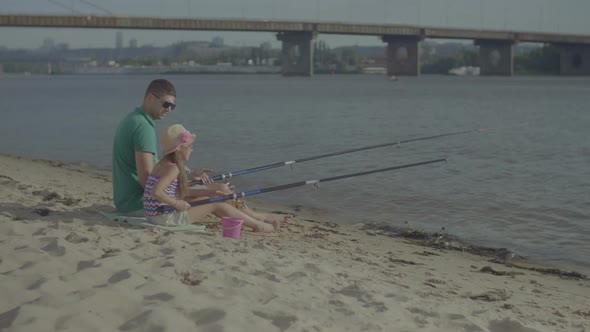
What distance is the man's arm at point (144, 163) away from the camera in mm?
6148

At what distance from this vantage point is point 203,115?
31969 mm

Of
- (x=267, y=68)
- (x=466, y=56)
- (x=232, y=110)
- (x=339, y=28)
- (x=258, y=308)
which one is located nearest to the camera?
(x=258, y=308)

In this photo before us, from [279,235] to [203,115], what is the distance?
84.3 feet

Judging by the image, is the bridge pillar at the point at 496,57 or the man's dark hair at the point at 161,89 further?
the bridge pillar at the point at 496,57

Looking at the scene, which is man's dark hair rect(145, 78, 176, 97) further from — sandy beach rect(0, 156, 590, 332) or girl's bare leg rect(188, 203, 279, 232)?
sandy beach rect(0, 156, 590, 332)

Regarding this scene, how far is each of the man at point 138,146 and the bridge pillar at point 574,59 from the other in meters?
105

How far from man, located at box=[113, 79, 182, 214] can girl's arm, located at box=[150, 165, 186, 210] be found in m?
0.26

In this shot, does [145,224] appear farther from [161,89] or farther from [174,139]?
[161,89]

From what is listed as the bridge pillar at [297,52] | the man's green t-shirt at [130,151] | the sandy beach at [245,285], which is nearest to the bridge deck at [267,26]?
the bridge pillar at [297,52]

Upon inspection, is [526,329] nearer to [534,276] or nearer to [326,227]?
[534,276]

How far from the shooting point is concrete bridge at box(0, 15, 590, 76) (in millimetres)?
70625

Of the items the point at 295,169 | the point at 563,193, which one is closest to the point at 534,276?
the point at 563,193

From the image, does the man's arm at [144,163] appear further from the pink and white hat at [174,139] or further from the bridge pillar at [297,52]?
the bridge pillar at [297,52]

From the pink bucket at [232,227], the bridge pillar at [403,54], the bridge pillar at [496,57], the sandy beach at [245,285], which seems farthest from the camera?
the bridge pillar at [496,57]
